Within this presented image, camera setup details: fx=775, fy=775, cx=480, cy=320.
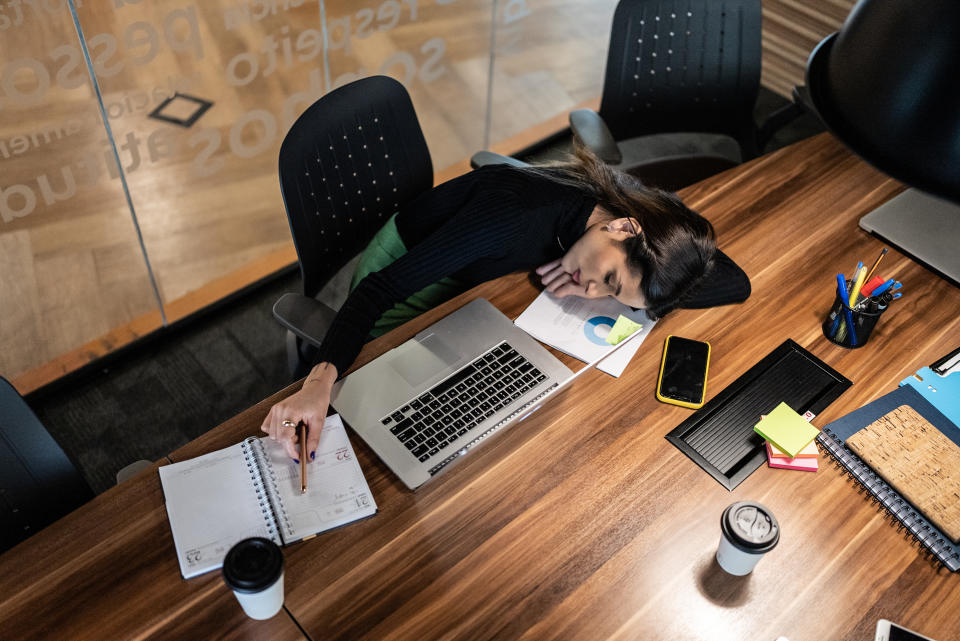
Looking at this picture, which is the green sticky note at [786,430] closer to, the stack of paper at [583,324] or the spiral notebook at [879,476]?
the spiral notebook at [879,476]

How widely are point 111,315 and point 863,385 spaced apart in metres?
2.27

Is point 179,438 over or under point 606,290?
under

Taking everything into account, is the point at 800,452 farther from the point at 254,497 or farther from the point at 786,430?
the point at 254,497

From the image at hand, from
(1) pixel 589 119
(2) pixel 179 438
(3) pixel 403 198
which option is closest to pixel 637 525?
(3) pixel 403 198

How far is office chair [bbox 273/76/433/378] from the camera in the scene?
179 centimetres

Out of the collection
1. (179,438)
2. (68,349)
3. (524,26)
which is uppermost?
(524,26)

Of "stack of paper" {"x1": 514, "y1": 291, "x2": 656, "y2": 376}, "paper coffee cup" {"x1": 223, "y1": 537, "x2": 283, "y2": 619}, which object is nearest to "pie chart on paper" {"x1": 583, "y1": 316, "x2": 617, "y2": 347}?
"stack of paper" {"x1": 514, "y1": 291, "x2": 656, "y2": 376}

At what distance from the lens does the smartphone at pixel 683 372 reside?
168cm

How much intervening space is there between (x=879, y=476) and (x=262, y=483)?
1227mm

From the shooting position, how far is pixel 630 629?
1345mm

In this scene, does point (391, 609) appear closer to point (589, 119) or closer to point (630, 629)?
point (630, 629)

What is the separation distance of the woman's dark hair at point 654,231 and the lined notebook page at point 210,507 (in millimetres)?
932

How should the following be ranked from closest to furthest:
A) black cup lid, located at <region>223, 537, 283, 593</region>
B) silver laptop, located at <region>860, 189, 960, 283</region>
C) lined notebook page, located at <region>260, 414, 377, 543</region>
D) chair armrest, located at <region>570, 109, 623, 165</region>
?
black cup lid, located at <region>223, 537, 283, 593</region>, lined notebook page, located at <region>260, 414, 377, 543</region>, silver laptop, located at <region>860, 189, 960, 283</region>, chair armrest, located at <region>570, 109, 623, 165</region>

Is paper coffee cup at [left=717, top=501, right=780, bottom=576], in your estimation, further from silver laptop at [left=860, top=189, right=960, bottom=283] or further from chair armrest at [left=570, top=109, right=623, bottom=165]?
chair armrest at [left=570, top=109, right=623, bottom=165]
